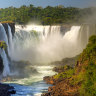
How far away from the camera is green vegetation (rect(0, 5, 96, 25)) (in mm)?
59841

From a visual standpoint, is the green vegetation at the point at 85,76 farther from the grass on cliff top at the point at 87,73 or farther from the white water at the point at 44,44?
the white water at the point at 44,44

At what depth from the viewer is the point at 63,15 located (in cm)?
6500

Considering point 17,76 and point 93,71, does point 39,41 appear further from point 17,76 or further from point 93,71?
point 93,71

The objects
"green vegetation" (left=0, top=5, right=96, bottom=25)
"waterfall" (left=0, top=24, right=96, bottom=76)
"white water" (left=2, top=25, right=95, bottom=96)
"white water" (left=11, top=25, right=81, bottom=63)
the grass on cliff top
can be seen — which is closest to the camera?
the grass on cliff top

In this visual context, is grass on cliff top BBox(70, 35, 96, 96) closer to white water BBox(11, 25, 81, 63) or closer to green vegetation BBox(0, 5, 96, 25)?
white water BBox(11, 25, 81, 63)

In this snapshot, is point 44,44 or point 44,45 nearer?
point 44,45

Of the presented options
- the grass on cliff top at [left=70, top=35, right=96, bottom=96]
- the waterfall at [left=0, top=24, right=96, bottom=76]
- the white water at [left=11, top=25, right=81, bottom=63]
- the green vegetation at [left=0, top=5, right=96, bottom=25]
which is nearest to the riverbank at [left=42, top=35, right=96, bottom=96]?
the grass on cliff top at [left=70, top=35, right=96, bottom=96]

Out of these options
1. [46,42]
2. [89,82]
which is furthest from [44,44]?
[89,82]

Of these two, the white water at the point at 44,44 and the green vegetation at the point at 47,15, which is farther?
the green vegetation at the point at 47,15

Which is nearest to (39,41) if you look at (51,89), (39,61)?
(39,61)

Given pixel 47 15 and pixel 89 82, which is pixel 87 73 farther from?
pixel 47 15

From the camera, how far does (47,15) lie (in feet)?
210

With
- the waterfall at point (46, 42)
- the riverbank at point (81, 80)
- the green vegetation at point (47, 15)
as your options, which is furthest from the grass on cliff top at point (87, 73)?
the green vegetation at point (47, 15)

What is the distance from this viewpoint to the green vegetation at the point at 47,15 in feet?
196
